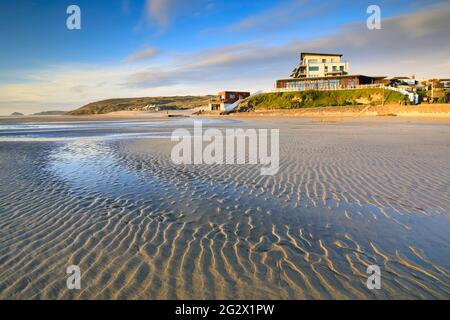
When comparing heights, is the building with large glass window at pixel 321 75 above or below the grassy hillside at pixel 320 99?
above

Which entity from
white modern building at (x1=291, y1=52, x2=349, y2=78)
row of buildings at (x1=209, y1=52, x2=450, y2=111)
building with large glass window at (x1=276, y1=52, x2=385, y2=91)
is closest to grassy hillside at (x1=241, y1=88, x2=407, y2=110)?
row of buildings at (x1=209, y1=52, x2=450, y2=111)

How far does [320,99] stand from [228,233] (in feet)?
245

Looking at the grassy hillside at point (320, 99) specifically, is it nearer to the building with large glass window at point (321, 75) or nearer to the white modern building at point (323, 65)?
the building with large glass window at point (321, 75)

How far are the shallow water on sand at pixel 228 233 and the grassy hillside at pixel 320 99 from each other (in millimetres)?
62847

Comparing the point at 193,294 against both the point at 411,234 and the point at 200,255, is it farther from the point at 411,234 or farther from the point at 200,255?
the point at 411,234

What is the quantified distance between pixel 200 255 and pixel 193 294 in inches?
40.8

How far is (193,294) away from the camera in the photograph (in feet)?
12.6

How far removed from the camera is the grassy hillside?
66.3 m

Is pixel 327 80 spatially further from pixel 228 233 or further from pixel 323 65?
pixel 228 233

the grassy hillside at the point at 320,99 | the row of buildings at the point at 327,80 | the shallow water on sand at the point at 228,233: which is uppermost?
the row of buildings at the point at 327,80

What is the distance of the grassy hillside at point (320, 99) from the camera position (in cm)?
6631

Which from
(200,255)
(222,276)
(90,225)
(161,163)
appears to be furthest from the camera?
(161,163)

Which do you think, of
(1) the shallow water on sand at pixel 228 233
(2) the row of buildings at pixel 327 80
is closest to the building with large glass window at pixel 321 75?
(2) the row of buildings at pixel 327 80
